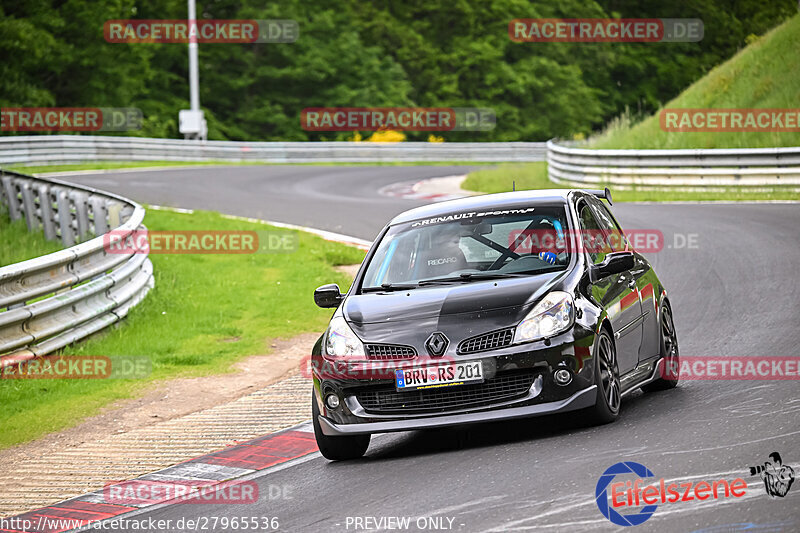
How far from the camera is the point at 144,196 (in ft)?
92.0

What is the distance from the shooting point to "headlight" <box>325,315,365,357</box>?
793 cm

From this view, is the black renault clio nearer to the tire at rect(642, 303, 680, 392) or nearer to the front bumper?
the front bumper

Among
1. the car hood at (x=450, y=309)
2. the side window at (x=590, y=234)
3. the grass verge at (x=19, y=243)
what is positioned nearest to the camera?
the car hood at (x=450, y=309)

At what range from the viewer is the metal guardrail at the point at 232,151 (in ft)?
128

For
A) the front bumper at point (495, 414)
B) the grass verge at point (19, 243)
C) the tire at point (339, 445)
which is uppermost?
the front bumper at point (495, 414)

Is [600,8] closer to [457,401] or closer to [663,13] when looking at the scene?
[663,13]

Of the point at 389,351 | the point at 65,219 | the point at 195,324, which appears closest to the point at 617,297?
the point at 389,351

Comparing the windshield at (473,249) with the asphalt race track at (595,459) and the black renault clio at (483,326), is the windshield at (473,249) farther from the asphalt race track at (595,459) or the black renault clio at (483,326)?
the asphalt race track at (595,459)

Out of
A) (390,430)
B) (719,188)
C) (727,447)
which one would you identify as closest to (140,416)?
(390,430)

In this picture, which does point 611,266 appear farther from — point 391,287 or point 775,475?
point 775,475

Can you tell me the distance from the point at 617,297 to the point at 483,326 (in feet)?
4.40

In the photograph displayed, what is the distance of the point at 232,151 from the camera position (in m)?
44.2

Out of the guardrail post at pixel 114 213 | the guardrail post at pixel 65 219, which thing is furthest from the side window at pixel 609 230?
the guardrail post at pixel 65 219

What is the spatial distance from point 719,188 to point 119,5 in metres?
33.3
